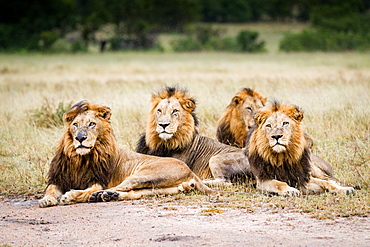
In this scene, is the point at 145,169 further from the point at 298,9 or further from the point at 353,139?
the point at 298,9

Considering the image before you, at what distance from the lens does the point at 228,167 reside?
7.28 metres

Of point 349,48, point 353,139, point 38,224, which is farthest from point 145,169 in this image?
point 349,48

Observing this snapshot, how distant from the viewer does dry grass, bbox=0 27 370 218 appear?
20.5ft

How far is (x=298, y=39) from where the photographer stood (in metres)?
38.2

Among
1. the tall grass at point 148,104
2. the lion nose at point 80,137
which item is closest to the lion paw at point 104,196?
the lion nose at point 80,137

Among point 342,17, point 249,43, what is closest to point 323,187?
point 249,43

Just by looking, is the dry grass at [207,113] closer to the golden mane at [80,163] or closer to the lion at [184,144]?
the lion at [184,144]

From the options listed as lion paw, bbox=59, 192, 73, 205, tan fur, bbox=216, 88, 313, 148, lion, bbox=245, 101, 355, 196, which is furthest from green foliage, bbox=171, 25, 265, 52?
lion paw, bbox=59, 192, 73, 205

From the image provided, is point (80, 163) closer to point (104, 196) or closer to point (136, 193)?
point (104, 196)

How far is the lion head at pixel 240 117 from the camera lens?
8.27 meters

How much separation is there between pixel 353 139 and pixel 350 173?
1947 mm

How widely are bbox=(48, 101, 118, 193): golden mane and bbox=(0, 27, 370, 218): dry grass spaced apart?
798 millimetres

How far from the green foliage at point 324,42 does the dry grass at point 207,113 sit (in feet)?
45.6

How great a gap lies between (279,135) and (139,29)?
3657 centimetres
